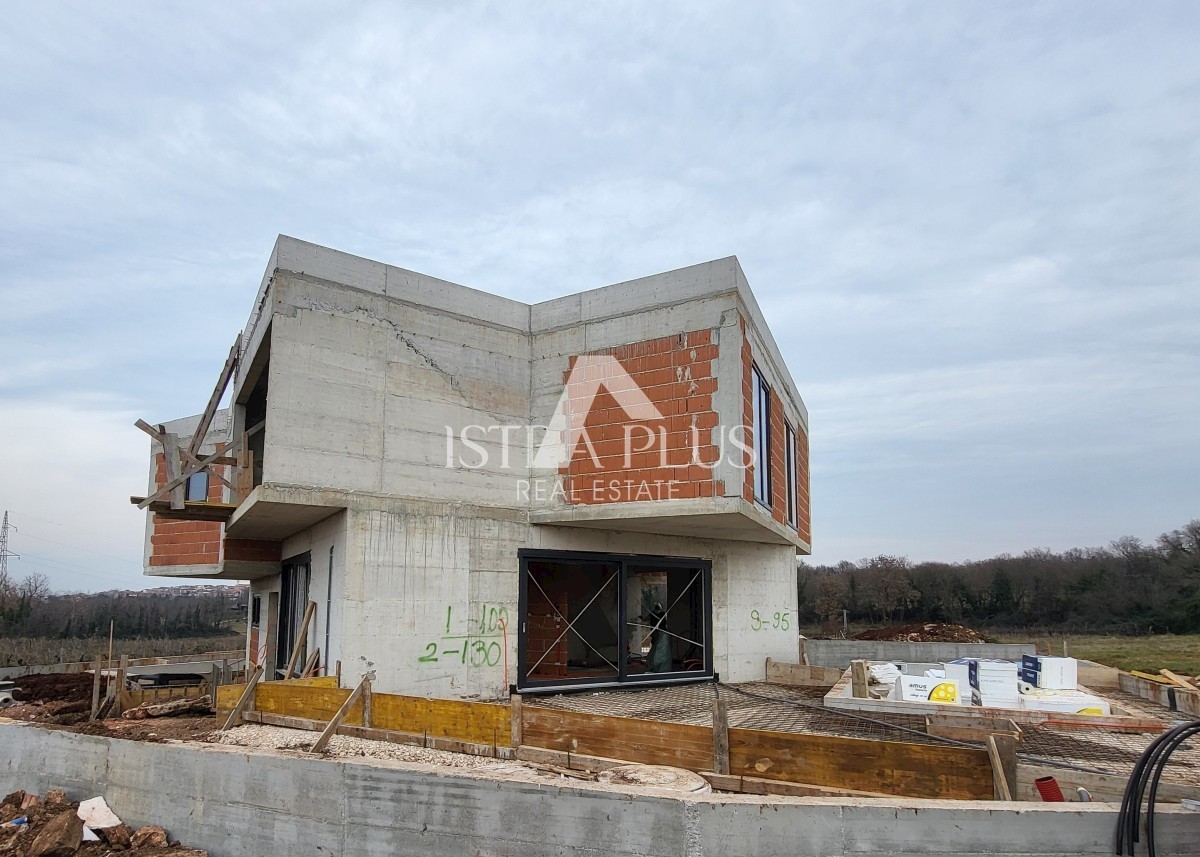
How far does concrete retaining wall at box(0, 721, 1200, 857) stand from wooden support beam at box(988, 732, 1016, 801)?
682 mm

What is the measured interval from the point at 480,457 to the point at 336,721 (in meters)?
5.49

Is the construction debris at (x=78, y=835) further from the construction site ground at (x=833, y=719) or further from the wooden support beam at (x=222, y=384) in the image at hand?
the wooden support beam at (x=222, y=384)

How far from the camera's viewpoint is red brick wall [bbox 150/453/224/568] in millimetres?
19781

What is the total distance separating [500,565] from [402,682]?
2.26 m

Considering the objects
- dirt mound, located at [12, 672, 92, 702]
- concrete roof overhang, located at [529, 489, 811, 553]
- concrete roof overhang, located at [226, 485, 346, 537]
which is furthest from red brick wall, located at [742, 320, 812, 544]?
dirt mound, located at [12, 672, 92, 702]

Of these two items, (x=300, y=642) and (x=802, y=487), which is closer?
(x=300, y=642)

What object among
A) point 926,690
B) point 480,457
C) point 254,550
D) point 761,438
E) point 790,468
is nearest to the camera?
point 926,690

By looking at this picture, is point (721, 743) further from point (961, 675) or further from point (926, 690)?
point (961, 675)

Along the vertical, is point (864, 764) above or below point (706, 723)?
above

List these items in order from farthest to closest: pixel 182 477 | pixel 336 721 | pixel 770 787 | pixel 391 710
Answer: pixel 182 477 → pixel 391 710 → pixel 336 721 → pixel 770 787

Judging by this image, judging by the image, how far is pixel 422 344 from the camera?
12.8 meters

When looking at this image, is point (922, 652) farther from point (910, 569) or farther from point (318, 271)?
point (910, 569)

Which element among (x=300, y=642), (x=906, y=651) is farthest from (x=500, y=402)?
(x=906, y=651)

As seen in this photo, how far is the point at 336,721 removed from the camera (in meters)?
8.28
